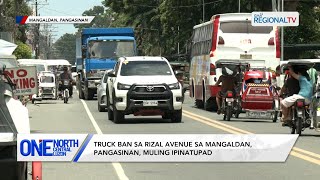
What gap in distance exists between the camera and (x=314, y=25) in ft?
214

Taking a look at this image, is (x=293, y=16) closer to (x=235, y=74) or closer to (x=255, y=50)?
(x=255, y=50)

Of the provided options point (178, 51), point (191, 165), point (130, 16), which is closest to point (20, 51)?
point (130, 16)

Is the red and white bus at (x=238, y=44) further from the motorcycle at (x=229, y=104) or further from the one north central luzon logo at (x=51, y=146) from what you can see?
the one north central luzon logo at (x=51, y=146)

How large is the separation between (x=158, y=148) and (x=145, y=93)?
1441cm

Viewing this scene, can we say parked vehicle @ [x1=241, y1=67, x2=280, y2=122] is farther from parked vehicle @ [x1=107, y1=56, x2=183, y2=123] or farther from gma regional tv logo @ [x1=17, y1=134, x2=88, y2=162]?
gma regional tv logo @ [x1=17, y1=134, x2=88, y2=162]

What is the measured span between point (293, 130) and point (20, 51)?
6200 centimetres

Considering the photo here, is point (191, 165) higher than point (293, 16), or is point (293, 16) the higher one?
point (293, 16)

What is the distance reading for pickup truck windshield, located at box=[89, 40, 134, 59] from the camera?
39291 mm

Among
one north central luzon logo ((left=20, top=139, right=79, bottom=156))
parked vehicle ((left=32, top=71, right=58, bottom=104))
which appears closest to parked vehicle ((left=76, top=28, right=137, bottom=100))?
parked vehicle ((left=32, top=71, right=58, bottom=104))

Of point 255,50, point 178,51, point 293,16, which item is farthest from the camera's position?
point 178,51

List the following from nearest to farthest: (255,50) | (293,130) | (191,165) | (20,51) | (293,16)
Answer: (191,165) < (293,130) < (255,50) < (293,16) < (20,51)

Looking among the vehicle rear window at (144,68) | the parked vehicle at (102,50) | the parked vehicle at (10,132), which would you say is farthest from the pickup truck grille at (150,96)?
the parked vehicle at (102,50)

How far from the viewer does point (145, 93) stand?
894 inches

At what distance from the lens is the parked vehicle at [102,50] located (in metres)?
39.5
